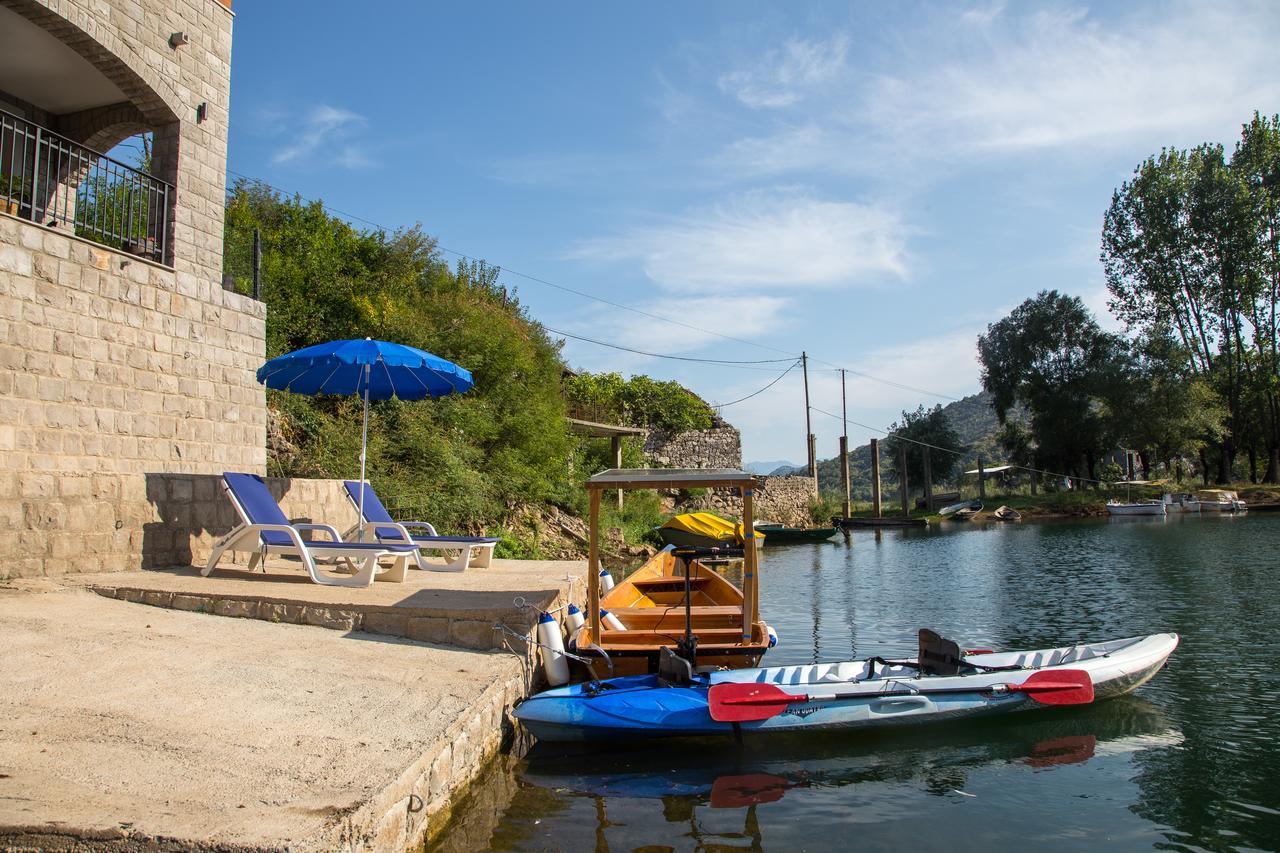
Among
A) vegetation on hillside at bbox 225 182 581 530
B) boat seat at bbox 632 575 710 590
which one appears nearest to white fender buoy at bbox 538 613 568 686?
boat seat at bbox 632 575 710 590

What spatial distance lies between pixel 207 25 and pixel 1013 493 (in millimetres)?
44730

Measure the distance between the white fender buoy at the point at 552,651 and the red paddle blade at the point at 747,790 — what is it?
1505mm

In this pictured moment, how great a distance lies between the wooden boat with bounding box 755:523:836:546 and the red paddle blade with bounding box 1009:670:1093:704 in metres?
23.5

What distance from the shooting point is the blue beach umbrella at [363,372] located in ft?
26.3

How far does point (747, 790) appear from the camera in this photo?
5188mm

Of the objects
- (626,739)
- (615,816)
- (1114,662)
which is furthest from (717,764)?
(1114,662)

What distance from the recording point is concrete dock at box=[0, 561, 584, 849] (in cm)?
301

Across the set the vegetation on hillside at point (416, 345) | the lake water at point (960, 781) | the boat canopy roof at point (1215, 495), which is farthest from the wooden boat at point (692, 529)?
the boat canopy roof at point (1215, 495)

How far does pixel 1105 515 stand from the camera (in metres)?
38.7

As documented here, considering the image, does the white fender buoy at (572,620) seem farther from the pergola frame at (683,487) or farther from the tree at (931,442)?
the tree at (931,442)

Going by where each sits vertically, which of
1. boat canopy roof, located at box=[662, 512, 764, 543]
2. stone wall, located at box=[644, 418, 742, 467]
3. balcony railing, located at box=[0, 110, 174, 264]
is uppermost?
balcony railing, located at box=[0, 110, 174, 264]

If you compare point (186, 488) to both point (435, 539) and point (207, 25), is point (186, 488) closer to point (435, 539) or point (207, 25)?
point (435, 539)

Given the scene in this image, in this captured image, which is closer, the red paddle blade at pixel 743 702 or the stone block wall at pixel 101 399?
the red paddle blade at pixel 743 702

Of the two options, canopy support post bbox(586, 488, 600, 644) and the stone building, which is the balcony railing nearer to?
the stone building
